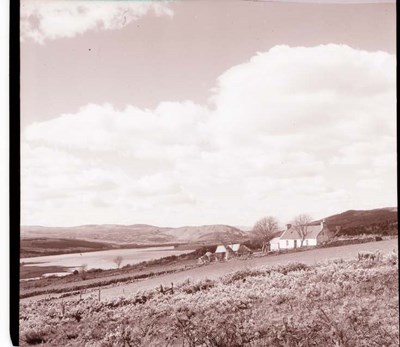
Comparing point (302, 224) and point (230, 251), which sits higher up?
point (302, 224)

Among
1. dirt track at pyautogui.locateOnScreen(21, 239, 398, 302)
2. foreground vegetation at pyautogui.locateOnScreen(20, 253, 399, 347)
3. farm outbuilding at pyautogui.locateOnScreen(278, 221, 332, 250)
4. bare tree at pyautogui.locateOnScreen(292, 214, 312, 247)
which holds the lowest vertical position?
foreground vegetation at pyautogui.locateOnScreen(20, 253, 399, 347)

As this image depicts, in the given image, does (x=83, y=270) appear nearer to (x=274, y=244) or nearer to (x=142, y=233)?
(x=142, y=233)

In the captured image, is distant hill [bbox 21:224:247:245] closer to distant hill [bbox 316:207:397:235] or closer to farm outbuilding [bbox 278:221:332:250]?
farm outbuilding [bbox 278:221:332:250]

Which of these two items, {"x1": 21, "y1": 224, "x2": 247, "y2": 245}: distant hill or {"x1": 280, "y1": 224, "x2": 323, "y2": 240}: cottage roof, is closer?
{"x1": 21, "y1": 224, "x2": 247, "y2": 245}: distant hill

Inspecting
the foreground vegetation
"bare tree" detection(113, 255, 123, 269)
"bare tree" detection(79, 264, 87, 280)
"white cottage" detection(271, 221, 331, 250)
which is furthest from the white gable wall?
"bare tree" detection(79, 264, 87, 280)

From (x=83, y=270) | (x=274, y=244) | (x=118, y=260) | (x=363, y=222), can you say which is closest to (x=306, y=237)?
(x=274, y=244)

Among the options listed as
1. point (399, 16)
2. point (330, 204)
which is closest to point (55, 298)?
point (330, 204)

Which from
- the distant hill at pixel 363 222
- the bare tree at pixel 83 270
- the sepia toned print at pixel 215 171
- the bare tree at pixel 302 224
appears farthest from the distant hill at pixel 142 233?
the distant hill at pixel 363 222
